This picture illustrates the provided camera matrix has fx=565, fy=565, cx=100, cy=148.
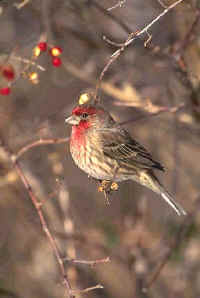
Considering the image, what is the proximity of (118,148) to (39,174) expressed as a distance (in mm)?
2269

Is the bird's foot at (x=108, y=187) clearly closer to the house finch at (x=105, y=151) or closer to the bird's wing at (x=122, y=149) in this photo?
the house finch at (x=105, y=151)

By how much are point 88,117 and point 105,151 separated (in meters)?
0.46

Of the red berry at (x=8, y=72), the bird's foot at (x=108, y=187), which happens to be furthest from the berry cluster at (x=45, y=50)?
the bird's foot at (x=108, y=187)

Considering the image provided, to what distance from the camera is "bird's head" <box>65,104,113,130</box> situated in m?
6.00

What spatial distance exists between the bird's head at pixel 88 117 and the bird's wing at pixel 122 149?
0.49ft

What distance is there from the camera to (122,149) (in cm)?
642

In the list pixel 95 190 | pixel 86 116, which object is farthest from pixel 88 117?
pixel 95 190

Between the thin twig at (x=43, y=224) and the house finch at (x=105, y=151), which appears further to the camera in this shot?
the house finch at (x=105, y=151)

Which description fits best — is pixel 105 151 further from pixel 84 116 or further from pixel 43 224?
pixel 43 224

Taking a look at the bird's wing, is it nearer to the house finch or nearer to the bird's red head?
the house finch

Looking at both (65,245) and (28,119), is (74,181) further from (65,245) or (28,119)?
(65,245)

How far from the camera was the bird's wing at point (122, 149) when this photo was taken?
636 centimetres

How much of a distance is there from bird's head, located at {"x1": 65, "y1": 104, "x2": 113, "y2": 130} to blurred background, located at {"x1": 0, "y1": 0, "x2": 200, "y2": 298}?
3.22ft

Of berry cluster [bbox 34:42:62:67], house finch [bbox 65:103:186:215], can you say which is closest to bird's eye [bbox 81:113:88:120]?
house finch [bbox 65:103:186:215]
